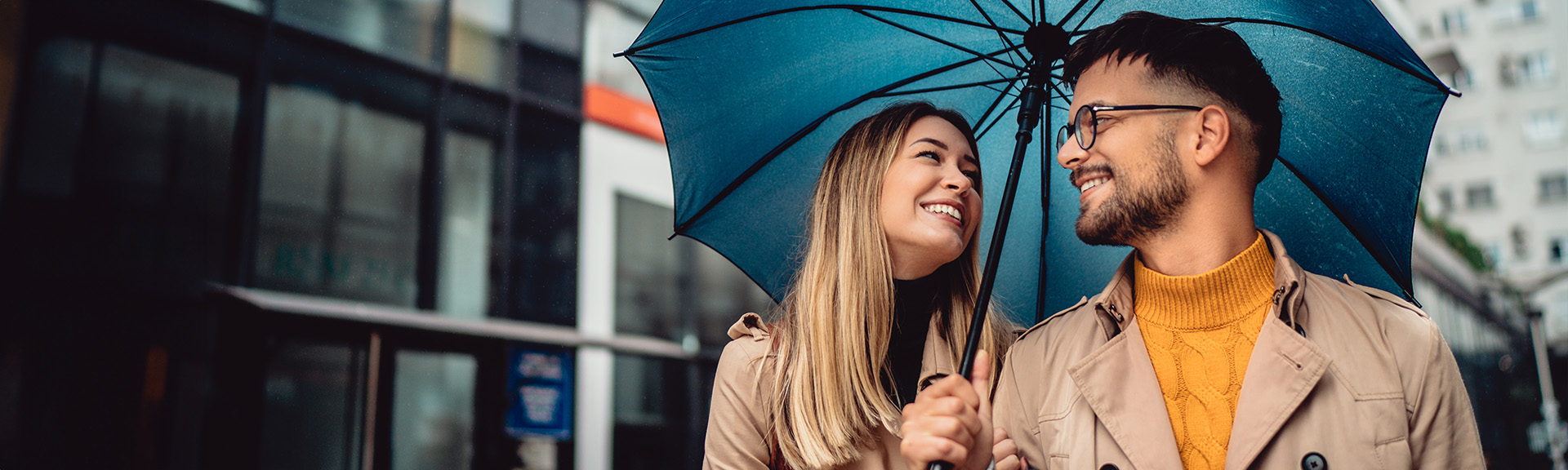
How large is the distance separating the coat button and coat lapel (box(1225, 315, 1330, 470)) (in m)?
0.07

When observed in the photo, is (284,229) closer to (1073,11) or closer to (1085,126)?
(1073,11)

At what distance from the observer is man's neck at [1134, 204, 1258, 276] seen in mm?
2158

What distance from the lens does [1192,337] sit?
7.04ft

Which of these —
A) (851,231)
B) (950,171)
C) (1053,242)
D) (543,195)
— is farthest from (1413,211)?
(543,195)

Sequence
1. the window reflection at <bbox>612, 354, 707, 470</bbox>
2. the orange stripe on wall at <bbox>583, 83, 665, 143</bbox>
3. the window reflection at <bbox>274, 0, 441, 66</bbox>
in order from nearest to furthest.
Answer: the window reflection at <bbox>274, 0, 441, 66</bbox> → the window reflection at <bbox>612, 354, 707, 470</bbox> → the orange stripe on wall at <bbox>583, 83, 665, 143</bbox>

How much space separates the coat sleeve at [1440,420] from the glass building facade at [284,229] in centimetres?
747

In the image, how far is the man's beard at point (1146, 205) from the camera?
2.15m

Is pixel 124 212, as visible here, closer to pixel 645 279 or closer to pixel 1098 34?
pixel 645 279

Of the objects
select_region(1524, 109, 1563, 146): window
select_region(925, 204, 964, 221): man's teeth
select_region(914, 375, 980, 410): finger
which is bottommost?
select_region(914, 375, 980, 410): finger

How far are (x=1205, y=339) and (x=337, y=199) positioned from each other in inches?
316

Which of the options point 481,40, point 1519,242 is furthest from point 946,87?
point 1519,242

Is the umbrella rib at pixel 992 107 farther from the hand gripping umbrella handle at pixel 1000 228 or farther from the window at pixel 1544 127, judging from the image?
the window at pixel 1544 127

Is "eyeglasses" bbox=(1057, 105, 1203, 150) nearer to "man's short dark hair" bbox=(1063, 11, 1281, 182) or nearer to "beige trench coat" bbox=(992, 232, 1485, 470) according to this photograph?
"man's short dark hair" bbox=(1063, 11, 1281, 182)

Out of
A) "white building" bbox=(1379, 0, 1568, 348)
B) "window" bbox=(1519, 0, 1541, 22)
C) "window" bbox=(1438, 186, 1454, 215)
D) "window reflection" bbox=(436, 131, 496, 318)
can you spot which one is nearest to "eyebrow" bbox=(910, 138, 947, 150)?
"window reflection" bbox=(436, 131, 496, 318)
